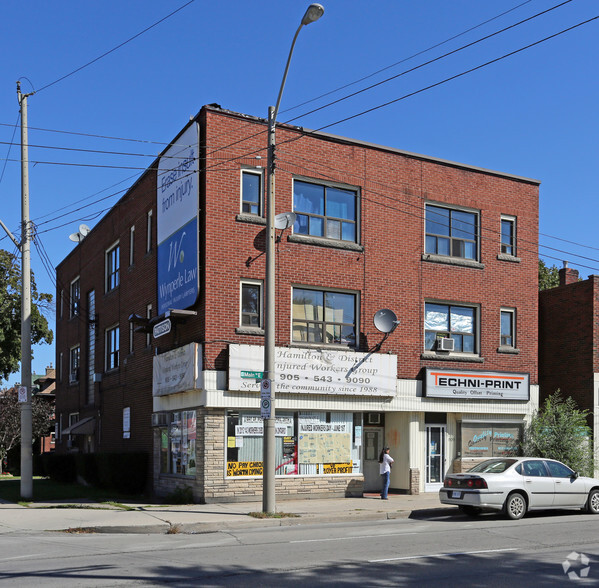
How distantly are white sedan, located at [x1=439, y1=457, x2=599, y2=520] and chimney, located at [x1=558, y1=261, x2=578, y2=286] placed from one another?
483 inches

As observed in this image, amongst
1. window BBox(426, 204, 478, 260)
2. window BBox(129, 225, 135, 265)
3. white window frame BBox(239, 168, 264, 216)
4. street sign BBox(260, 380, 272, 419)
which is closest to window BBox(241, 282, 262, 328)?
white window frame BBox(239, 168, 264, 216)

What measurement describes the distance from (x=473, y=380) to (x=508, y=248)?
4726 millimetres

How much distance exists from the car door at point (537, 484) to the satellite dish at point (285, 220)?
336 inches

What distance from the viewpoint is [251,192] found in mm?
22031

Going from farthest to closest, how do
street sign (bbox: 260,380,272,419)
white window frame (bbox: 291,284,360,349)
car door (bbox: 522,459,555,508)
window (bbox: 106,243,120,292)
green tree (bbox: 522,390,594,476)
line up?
window (bbox: 106,243,120,292) < green tree (bbox: 522,390,594,476) < white window frame (bbox: 291,284,360,349) < car door (bbox: 522,459,555,508) < street sign (bbox: 260,380,272,419)

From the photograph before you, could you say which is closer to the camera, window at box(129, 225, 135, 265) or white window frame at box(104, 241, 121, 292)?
window at box(129, 225, 135, 265)

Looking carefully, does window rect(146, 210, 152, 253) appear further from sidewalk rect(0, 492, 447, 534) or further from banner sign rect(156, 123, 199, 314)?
sidewalk rect(0, 492, 447, 534)

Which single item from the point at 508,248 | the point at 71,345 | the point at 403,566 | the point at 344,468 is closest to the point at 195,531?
the point at 403,566

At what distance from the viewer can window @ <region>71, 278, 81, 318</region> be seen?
35438 mm

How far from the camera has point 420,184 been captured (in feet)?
80.7

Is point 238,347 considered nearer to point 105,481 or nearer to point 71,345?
point 105,481

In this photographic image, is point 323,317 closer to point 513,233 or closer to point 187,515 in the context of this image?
point 187,515

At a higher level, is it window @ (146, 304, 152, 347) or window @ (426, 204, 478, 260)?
window @ (426, 204, 478, 260)

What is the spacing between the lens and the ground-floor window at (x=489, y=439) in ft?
81.8
